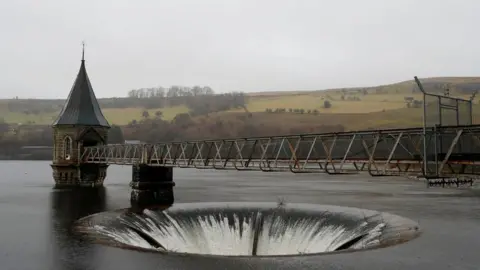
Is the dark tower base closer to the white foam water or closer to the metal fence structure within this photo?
the white foam water

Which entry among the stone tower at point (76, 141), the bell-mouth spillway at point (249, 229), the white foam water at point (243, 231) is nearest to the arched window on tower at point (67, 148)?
the stone tower at point (76, 141)

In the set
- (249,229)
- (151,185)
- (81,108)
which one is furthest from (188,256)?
(81,108)

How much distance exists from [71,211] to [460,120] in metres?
22.3

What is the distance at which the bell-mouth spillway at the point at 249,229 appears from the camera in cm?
2023

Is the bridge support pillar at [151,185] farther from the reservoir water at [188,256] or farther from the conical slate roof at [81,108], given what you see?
the conical slate roof at [81,108]

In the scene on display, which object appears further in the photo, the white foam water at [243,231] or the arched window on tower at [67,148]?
the arched window on tower at [67,148]

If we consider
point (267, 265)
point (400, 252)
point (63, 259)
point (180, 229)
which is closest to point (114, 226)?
point (180, 229)

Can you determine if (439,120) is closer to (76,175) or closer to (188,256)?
(188,256)

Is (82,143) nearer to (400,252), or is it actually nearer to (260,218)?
(260,218)

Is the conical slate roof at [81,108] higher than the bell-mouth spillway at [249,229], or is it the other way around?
the conical slate roof at [81,108]

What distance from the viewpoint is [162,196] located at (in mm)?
34812

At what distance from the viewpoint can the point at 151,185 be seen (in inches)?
1375

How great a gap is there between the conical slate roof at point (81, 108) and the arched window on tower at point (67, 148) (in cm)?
163

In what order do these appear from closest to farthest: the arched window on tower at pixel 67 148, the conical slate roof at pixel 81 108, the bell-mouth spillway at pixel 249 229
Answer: the bell-mouth spillway at pixel 249 229 → the arched window on tower at pixel 67 148 → the conical slate roof at pixel 81 108
